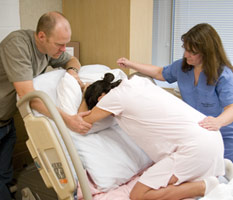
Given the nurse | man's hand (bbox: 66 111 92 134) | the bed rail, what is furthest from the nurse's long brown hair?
the bed rail

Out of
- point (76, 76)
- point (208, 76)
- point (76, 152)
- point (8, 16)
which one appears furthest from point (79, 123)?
point (8, 16)

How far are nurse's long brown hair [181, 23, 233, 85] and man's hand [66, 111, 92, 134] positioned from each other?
0.80m

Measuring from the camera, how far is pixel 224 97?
2.00 meters

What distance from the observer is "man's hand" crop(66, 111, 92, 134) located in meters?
1.77

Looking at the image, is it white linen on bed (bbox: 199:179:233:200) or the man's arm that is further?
the man's arm

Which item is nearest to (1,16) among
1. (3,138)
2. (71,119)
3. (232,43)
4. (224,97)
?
(3,138)

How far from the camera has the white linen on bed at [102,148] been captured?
1.77 m

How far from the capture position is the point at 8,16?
2789 mm

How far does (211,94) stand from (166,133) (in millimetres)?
608

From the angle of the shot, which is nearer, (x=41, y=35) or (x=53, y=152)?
(x=53, y=152)

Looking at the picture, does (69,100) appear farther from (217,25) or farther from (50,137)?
(217,25)

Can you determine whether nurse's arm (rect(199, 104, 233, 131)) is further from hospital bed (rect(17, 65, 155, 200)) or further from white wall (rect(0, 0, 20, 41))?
white wall (rect(0, 0, 20, 41))

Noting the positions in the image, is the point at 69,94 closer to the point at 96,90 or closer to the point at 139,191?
the point at 96,90

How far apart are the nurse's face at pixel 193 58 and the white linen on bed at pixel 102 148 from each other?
64cm
